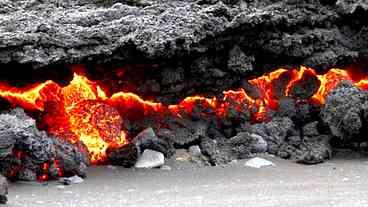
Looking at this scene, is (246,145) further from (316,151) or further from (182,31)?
(182,31)

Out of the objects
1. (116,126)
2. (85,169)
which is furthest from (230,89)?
(85,169)

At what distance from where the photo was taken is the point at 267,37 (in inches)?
249

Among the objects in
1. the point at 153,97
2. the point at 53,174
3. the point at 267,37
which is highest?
the point at 267,37

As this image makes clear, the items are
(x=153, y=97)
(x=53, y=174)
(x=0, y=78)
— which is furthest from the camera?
(x=153, y=97)

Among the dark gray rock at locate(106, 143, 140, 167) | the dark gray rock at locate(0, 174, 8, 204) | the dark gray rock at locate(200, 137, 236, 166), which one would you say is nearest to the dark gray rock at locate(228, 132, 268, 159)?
the dark gray rock at locate(200, 137, 236, 166)

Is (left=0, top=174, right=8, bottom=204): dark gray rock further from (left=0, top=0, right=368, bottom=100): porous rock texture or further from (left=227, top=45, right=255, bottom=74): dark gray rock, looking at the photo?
(left=227, top=45, right=255, bottom=74): dark gray rock

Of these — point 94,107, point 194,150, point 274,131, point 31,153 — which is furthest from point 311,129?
point 31,153

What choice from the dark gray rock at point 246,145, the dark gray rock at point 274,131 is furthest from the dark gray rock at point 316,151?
the dark gray rock at point 246,145

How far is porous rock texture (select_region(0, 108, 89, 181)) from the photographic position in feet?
16.5

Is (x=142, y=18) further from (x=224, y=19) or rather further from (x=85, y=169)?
(x=85, y=169)

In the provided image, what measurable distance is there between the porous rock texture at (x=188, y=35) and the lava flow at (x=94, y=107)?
0.57ft

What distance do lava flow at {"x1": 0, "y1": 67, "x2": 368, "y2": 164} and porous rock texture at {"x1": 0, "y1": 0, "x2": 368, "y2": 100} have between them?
173 millimetres

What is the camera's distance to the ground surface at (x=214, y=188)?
15.7 feet

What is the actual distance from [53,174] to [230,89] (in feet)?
6.09
